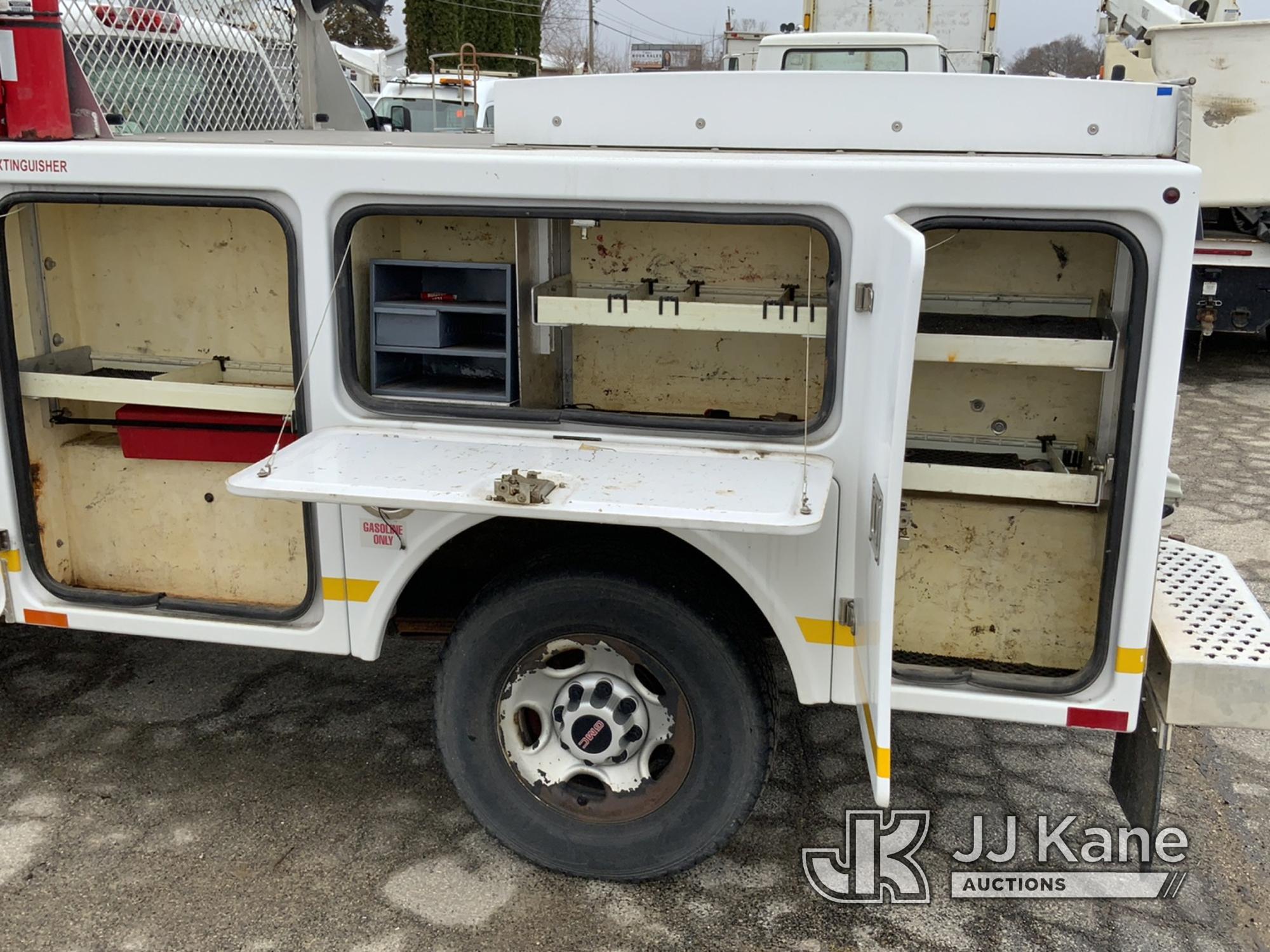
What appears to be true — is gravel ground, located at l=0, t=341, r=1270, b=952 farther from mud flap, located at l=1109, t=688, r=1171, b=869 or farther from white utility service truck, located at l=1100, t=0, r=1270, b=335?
white utility service truck, located at l=1100, t=0, r=1270, b=335

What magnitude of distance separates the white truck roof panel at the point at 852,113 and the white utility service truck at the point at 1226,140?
6229 millimetres

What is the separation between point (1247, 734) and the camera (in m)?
3.84

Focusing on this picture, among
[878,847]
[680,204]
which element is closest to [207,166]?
→ [680,204]

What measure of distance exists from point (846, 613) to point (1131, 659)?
2.03 feet

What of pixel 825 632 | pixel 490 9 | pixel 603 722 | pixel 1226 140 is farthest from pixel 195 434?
pixel 490 9

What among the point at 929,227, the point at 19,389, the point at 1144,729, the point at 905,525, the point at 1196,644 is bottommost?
the point at 1144,729

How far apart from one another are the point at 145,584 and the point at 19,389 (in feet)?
2.08

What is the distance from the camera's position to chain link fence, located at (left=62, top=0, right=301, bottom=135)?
3.50 metres

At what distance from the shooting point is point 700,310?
2.74 m

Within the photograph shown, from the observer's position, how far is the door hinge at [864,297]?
2529mm

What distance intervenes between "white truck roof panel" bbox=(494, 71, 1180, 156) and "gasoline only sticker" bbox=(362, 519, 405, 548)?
1.02 metres

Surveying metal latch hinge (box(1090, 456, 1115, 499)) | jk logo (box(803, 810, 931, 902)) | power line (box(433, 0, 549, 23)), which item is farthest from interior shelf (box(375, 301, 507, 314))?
power line (box(433, 0, 549, 23))

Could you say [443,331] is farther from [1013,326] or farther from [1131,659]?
[1131,659]

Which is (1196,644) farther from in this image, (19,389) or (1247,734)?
(19,389)
